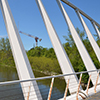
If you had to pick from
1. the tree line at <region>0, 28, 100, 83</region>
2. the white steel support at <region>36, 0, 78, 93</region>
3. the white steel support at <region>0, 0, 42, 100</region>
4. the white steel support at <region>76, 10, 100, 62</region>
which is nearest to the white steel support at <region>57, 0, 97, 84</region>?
the white steel support at <region>36, 0, 78, 93</region>

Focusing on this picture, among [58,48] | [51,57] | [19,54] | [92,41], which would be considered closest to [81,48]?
[58,48]

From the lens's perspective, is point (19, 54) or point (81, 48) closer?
point (19, 54)

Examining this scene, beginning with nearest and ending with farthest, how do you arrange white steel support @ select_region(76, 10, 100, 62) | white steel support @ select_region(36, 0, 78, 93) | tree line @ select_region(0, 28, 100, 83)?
1. white steel support @ select_region(36, 0, 78, 93)
2. white steel support @ select_region(76, 10, 100, 62)
3. tree line @ select_region(0, 28, 100, 83)

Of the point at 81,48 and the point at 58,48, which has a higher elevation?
the point at 58,48

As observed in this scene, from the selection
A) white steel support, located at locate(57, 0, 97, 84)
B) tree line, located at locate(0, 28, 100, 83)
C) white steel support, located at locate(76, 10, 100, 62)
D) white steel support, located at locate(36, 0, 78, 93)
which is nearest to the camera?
white steel support, located at locate(36, 0, 78, 93)

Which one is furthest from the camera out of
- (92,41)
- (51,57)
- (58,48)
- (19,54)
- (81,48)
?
(51,57)

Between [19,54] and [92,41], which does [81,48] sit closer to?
[92,41]

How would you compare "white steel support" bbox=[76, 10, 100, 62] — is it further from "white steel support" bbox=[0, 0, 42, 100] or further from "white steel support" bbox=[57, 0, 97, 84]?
"white steel support" bbox=[0, 0, 42, 100]

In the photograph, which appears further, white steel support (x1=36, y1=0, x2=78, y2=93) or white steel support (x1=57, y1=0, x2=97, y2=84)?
white steel support (x1=57, y1=0, x2=97, y2=84)

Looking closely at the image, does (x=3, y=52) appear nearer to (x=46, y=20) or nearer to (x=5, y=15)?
(x=46, y=20)

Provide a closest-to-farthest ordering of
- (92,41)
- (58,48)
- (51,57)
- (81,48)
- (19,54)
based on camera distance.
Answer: (19,54), (58,48), (81,48), (92,41), (51,57)

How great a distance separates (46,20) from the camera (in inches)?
171

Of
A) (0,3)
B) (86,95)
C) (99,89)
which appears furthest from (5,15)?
(99,89)

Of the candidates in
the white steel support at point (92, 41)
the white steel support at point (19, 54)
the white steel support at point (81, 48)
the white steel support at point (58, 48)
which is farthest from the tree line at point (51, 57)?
the white steel support at point (19, 54)
